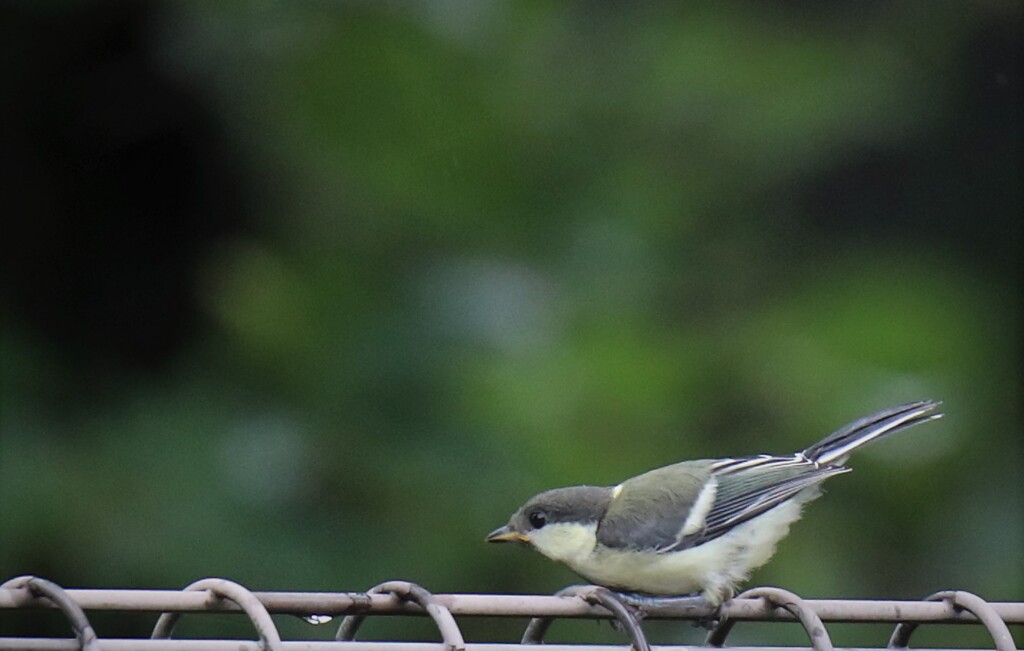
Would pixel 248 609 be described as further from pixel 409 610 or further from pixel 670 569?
pixel 670 569

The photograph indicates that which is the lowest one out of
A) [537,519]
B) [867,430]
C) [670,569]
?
[670,569]

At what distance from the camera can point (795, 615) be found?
1.55 m

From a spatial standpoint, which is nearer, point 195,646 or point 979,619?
point 195,646

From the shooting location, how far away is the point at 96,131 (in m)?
3.79

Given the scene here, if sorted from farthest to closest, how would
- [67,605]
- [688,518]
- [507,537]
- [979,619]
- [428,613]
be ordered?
[688,518] < [507,537] < [979,619] < [428,613] < [67,605]

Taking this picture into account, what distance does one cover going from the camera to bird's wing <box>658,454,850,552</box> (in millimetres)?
2725

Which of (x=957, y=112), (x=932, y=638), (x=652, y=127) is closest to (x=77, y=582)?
(x=652, y=127)

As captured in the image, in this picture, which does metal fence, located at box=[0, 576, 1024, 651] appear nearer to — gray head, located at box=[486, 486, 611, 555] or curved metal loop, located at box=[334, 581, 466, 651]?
curved metal loop, located at box=[334, 581, 466, 651]

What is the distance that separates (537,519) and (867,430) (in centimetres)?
68

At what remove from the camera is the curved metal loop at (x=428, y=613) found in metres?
1.38

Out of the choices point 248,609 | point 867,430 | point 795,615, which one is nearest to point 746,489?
point 867,430

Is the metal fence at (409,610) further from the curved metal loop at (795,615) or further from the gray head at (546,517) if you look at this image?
the gray head at (546,517)

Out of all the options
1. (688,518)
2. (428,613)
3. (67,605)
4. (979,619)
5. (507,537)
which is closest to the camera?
(67,605)

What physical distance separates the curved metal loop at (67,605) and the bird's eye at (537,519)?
1.35 m
